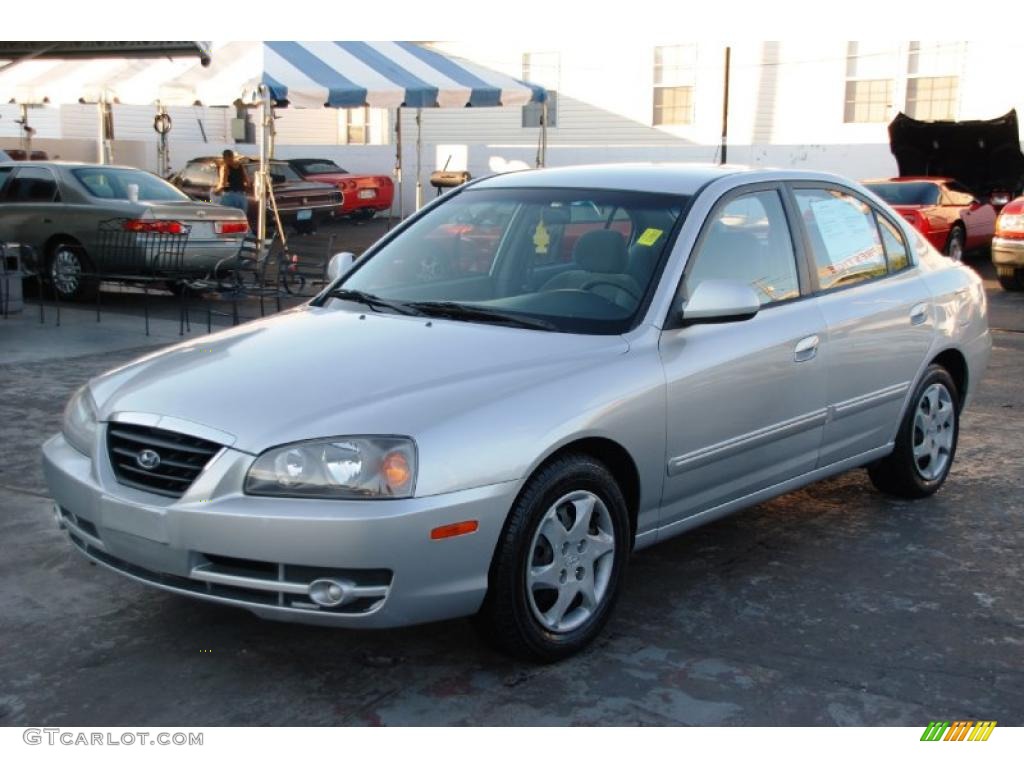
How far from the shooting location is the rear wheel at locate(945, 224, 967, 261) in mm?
17733

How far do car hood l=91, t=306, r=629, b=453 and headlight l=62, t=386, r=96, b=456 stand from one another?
0.16 ft

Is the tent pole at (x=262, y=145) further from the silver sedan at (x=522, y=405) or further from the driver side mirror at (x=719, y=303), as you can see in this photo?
the driver side mirror at (x=719, y=303)

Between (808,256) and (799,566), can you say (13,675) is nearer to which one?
(799,566)

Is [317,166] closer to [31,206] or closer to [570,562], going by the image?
[31,206]

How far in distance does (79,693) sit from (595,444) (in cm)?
178

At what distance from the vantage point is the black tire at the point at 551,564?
147 inches

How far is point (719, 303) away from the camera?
430 cm

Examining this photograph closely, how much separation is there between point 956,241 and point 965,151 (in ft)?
8.05

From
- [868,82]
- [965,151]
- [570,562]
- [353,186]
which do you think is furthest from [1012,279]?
[353,186]

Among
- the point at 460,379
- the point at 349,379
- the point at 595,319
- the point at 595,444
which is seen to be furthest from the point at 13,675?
the point at 595,319

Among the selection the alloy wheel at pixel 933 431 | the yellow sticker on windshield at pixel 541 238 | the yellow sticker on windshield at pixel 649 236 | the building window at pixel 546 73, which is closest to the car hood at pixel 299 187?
the building window at pixel 546 73

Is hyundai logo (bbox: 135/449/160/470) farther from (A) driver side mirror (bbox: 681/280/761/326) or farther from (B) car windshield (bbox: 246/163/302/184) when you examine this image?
(B) car windshield (bbox: 246/163/302/184)

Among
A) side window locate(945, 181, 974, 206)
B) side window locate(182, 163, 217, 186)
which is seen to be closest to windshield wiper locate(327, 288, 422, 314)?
side window locate(945, 181, 974, 206)

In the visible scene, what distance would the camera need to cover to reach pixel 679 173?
5.05 meters
